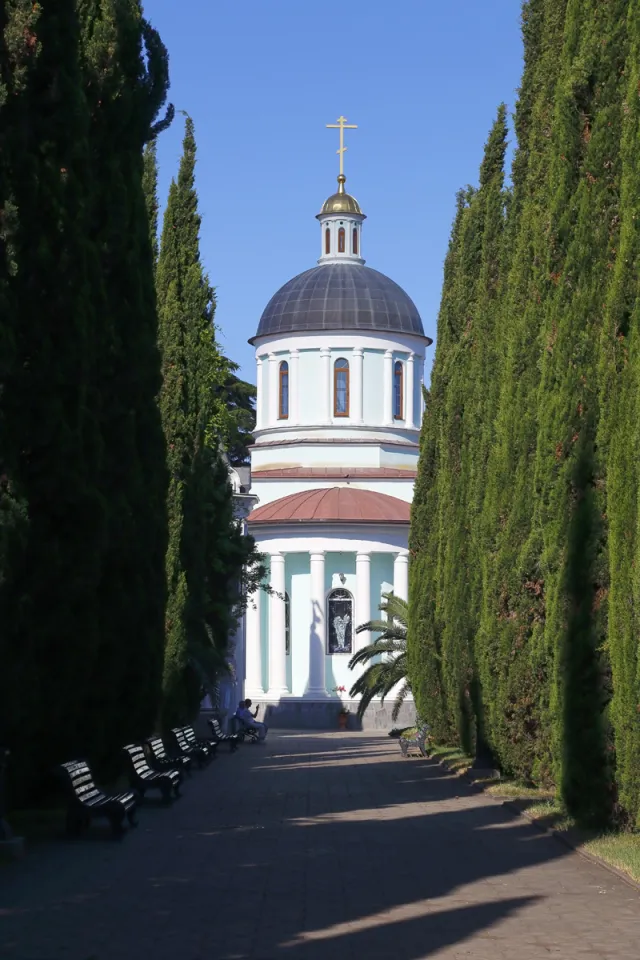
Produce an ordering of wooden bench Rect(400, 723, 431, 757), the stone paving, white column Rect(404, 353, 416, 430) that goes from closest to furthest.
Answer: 1. the stone paving
2. wooden bench Rect(400, 723, 431, 757)
3. white column Rect(404, 353, 416, 430)

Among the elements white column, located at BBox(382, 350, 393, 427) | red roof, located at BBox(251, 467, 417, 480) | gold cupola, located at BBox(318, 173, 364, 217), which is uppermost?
gold cupola, located at BBox(318, 173, 364, 217)

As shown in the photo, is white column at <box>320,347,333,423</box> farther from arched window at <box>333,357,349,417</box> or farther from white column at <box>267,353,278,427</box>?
white column at <box>267,353,278,427</box>

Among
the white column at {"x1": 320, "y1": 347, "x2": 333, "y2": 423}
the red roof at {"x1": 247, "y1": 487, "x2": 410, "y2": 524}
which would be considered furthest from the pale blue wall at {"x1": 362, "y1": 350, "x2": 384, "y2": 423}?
the red roof at {"x1": 247, "y1": 487, "x2": 410, "y2": 524}

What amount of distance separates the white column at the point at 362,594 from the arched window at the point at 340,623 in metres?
0.51

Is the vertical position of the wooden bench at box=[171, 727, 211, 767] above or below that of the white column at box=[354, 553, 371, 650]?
below

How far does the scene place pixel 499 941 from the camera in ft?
24.6

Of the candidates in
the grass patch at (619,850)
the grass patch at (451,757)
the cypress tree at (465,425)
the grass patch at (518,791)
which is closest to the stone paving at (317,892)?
the grass patch at (619,850)

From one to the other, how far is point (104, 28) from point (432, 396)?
14.0 meters

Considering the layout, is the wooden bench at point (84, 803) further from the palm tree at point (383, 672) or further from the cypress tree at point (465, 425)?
the palm tree at point (383, 672)

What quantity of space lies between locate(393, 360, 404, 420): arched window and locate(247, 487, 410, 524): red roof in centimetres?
367

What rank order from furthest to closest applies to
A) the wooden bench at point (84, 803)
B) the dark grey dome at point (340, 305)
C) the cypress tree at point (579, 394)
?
the dark grey dome at point (340, 305)
the cypress tree at point (579, 394)
the wooden bench at point (84, 803)

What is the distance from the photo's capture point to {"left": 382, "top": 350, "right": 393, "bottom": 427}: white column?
55.5 metres

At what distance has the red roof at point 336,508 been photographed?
167ft

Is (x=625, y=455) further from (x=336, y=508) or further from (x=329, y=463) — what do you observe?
(x=329, y=463)
